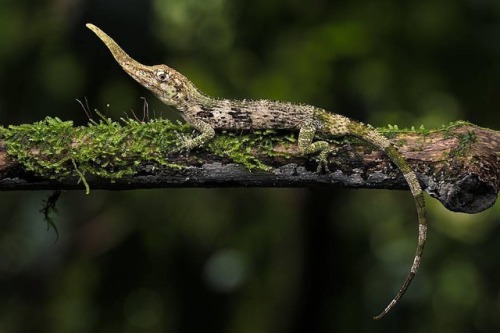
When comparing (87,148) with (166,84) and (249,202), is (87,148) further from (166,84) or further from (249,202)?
(249,202)

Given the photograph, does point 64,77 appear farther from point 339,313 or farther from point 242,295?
point 339,313

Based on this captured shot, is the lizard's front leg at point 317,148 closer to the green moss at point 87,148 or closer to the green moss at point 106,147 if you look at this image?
the green moss at point 106,147

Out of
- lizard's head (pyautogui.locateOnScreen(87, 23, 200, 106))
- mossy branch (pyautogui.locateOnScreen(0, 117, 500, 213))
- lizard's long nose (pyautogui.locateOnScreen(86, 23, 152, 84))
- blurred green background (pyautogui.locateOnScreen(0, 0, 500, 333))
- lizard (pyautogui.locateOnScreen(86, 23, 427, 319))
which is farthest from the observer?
blurred green background (pyautogui.locateOnScreen(0, 0, 500, 333))

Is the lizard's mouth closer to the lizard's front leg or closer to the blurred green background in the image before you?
the lizard's front leg

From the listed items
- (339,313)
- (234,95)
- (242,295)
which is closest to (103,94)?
(234,95)

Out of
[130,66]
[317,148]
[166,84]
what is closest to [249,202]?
[166,84]

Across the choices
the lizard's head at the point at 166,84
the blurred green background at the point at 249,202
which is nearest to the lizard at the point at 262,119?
the lizard's head at the point at 166,84

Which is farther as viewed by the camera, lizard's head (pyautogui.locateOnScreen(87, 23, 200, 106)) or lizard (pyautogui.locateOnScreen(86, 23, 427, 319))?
lizard's head (pyautogui.locateOnScreen(87, 23, 200, 106))

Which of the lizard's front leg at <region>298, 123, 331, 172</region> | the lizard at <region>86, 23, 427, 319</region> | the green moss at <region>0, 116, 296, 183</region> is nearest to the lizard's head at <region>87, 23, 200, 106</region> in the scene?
the lizard at <region>86, 23, 427, 319</region>
